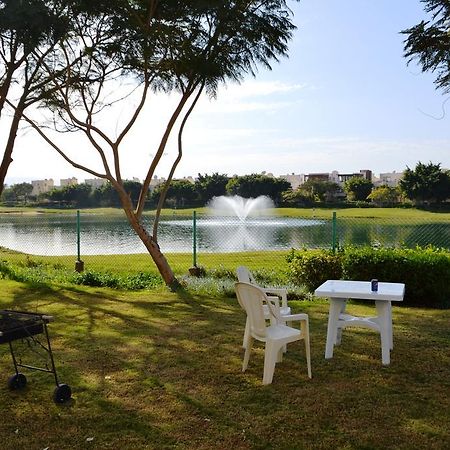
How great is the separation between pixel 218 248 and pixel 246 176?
49590 mm

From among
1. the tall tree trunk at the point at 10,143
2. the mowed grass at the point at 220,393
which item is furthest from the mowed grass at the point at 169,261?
the mowed grass at the point at 220,393

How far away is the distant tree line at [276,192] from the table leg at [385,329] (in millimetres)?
47574

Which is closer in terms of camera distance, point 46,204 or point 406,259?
point 406,259

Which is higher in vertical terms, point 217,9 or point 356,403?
point 217,9

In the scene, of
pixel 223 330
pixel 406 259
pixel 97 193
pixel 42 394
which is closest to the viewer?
pixel 42 394

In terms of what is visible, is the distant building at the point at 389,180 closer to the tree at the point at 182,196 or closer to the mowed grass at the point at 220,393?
the tree at the point at 182,196

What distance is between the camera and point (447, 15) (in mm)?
7477

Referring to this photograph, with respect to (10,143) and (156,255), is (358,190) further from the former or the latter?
(156,255)

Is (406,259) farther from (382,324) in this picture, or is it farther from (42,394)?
(42,394)

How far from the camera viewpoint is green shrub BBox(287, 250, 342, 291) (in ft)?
29.6

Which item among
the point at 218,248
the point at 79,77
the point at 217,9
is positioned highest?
the point at 217,9

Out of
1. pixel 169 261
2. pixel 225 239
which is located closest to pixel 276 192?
pixel 225 239

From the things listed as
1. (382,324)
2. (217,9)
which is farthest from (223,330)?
(217,9)

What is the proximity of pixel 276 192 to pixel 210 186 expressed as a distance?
8.37m
